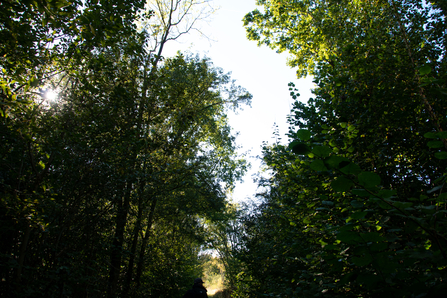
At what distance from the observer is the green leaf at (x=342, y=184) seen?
37.7 inches

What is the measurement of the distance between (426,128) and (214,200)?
8.87 meters

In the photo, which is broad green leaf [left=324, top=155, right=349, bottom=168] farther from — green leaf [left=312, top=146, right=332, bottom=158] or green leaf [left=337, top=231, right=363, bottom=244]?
green leaf [left=337, top=231, right=363, bottom=244]

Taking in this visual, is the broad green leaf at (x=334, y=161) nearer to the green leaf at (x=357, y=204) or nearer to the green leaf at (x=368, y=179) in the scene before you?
the green leaf at (x=368, y=179)

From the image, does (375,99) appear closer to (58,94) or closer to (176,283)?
(58,94)

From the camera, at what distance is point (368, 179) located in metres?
0.92

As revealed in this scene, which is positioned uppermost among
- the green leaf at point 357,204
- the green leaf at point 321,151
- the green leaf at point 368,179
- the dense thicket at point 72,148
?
the dense thicket at point 72,148

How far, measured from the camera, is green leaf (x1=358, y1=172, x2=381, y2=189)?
91 cm

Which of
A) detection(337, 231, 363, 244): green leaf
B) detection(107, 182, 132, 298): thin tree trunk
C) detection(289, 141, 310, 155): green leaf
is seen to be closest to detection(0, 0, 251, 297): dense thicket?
detection(107, 182, 132, 298): thin tree trunk

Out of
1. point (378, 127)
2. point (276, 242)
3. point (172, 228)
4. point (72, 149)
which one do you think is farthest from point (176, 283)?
point (378, 127)

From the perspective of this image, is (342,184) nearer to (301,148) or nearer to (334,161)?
(334,161)

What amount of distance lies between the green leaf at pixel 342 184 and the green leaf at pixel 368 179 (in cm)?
4

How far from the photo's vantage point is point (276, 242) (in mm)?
5402

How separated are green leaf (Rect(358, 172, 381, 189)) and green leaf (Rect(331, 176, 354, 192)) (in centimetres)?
4

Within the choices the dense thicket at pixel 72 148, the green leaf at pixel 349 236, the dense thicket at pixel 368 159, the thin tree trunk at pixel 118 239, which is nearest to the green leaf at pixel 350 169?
the dense thicket at pixel 368 159
